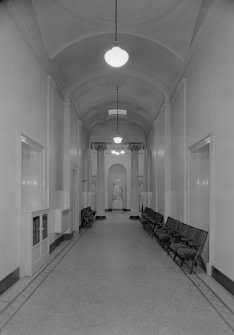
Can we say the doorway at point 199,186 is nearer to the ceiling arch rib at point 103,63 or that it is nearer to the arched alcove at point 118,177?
the ceiling arch rib at point 103,63

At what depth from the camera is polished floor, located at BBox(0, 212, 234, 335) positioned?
3889 mm

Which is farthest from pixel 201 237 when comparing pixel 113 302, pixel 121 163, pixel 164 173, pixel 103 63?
pixel 121 163

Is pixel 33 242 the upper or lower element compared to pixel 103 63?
lower

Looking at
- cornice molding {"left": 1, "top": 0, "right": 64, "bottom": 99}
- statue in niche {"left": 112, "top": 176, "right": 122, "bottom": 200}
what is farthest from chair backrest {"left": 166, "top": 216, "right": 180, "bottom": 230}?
statue in niche {"left": 112, "top": 176, "right": 122, "bottom": 200}

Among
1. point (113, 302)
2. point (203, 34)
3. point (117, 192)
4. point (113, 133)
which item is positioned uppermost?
point (203, 34)

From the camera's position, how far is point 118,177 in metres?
28.9

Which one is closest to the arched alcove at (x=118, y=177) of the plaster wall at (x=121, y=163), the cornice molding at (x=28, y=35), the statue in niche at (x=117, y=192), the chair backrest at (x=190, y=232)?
the plaster wall at (x=121, y=163)

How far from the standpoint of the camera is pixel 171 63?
919 centimetres

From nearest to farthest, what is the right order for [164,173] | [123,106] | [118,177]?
1. [164,173]
2. [123,106]
3. [118,177]

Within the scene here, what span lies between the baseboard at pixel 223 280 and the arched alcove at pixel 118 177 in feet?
73.5

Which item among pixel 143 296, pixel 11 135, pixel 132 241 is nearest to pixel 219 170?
pixel 143 296

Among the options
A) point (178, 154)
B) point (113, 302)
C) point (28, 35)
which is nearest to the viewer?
point (113, 302)

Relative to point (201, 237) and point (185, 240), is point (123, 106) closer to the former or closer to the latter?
point (185, 240)

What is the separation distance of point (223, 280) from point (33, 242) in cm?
375
